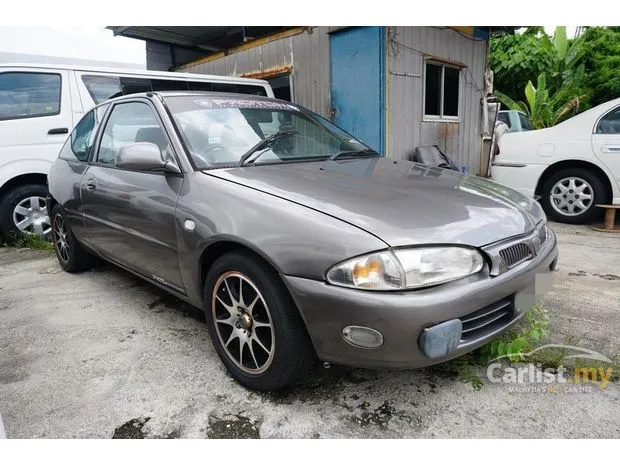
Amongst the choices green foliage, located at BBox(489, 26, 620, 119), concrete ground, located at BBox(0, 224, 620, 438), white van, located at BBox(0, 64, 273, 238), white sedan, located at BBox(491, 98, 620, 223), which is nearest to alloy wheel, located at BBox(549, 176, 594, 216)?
white sedan, located at BBox(491, 98, 620, 223)

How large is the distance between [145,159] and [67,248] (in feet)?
6.91

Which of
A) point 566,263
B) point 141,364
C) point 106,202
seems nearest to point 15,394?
point 141,364

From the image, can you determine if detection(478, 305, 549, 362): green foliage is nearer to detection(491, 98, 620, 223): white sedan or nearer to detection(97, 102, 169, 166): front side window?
detection(97, 102, 169, 166): front side window

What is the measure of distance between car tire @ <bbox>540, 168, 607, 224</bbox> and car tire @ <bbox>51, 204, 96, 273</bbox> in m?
5.03

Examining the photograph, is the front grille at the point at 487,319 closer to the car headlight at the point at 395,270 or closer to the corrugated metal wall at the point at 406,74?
the car headlight at the point at 395,270

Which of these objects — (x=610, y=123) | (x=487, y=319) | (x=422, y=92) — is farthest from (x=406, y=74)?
(x=487, y=319)

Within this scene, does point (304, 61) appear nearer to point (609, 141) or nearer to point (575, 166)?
point (575, 166)

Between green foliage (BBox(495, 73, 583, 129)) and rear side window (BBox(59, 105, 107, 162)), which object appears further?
green foliage (BBox(495, 73, 583, 129))

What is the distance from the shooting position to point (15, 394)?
7.02 ft

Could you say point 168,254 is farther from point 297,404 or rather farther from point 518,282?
point 518,282

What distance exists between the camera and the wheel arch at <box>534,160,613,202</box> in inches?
189

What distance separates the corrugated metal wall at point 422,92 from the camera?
6.02 meters

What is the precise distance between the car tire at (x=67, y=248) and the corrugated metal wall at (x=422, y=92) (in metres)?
4.11

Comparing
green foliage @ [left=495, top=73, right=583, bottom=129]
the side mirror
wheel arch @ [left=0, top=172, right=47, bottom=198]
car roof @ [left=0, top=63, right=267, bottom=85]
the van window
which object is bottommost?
wheel arch @ [left=0, top=172, right=47, bottom=198]
